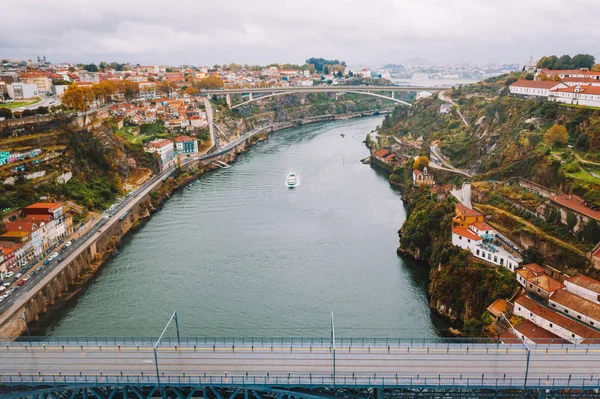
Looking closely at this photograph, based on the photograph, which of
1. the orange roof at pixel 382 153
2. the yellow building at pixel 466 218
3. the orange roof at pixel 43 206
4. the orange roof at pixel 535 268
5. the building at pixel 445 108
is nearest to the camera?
the orange roof at pixel 535 268

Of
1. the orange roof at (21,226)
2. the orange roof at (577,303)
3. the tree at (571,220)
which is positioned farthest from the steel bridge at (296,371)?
the orange roof at (21,226)

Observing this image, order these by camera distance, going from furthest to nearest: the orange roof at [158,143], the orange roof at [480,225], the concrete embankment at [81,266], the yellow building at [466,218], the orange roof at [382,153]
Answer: the orange roof at [382,153]
the orange roof at [158,143]
the yellow building at [466,218]
the orange roof at [480,225]
the concrete embankment at [81,266]

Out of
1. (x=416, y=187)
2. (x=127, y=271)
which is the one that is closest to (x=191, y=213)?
(x=127, y=271)

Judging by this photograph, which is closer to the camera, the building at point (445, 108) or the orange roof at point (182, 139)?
the orange roof at point (182, 139)

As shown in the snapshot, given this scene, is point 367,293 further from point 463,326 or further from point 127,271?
point 127,271

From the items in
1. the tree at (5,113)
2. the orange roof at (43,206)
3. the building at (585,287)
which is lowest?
the building at (585,287)

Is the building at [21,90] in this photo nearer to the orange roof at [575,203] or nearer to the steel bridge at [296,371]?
the steel bridge at [296,371]

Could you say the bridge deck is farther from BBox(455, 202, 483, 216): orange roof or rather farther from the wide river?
BBox(455, 202, 483, 216): orange roof

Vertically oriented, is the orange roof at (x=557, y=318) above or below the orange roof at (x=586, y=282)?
below

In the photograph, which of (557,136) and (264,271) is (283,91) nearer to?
(557,136)
